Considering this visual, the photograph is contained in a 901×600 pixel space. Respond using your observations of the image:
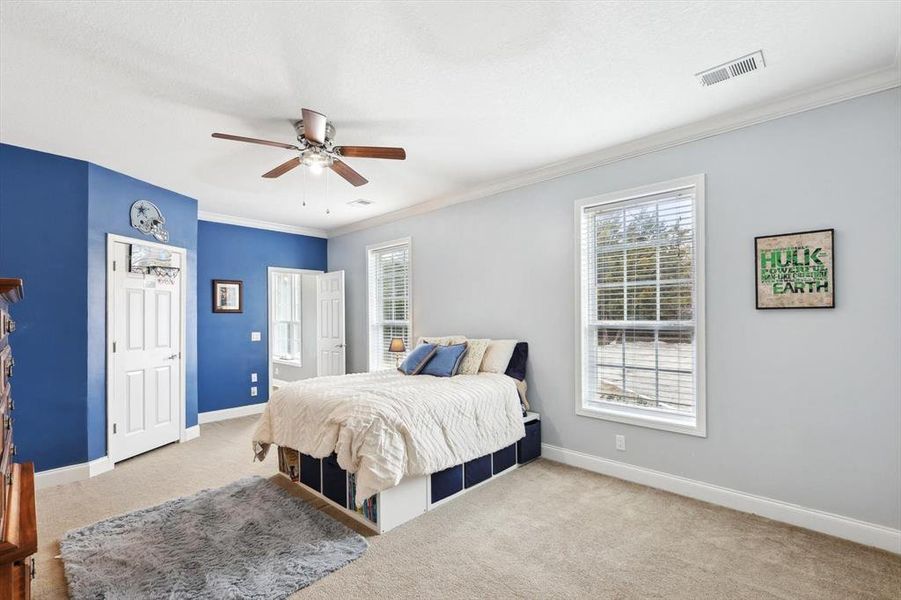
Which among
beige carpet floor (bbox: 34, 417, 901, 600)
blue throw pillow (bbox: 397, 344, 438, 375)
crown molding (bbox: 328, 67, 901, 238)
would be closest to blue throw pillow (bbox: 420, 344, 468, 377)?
blue throw pillow (bbox: 397, 344, 438, 375)

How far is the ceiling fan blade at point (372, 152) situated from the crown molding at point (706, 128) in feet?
5.48

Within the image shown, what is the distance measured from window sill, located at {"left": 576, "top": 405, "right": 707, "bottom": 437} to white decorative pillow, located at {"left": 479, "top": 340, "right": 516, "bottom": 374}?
745 millimetres

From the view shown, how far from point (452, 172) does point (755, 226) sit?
2426 millimetres

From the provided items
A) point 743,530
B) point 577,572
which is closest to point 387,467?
point 577,572

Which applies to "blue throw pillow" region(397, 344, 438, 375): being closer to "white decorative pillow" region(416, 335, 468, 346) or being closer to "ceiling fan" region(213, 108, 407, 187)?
"white decorative pillow" region(416, 335, 468, 346)

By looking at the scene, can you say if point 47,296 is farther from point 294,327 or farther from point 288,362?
point 294,327

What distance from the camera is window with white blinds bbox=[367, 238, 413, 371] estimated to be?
214 inches

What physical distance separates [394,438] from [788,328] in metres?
2.57

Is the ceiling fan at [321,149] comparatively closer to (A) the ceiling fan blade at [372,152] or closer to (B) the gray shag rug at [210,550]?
(A) the ceiling fan blade at [372,152]

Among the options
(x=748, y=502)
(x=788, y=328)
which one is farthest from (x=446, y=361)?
(x=788, y=328)

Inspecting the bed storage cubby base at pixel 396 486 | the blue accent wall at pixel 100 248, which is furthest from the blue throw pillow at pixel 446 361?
the blue accent wall at pixel 100 248

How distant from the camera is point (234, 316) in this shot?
5.73 metres

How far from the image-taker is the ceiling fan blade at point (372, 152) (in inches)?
106

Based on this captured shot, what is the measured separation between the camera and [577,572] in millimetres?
2240
